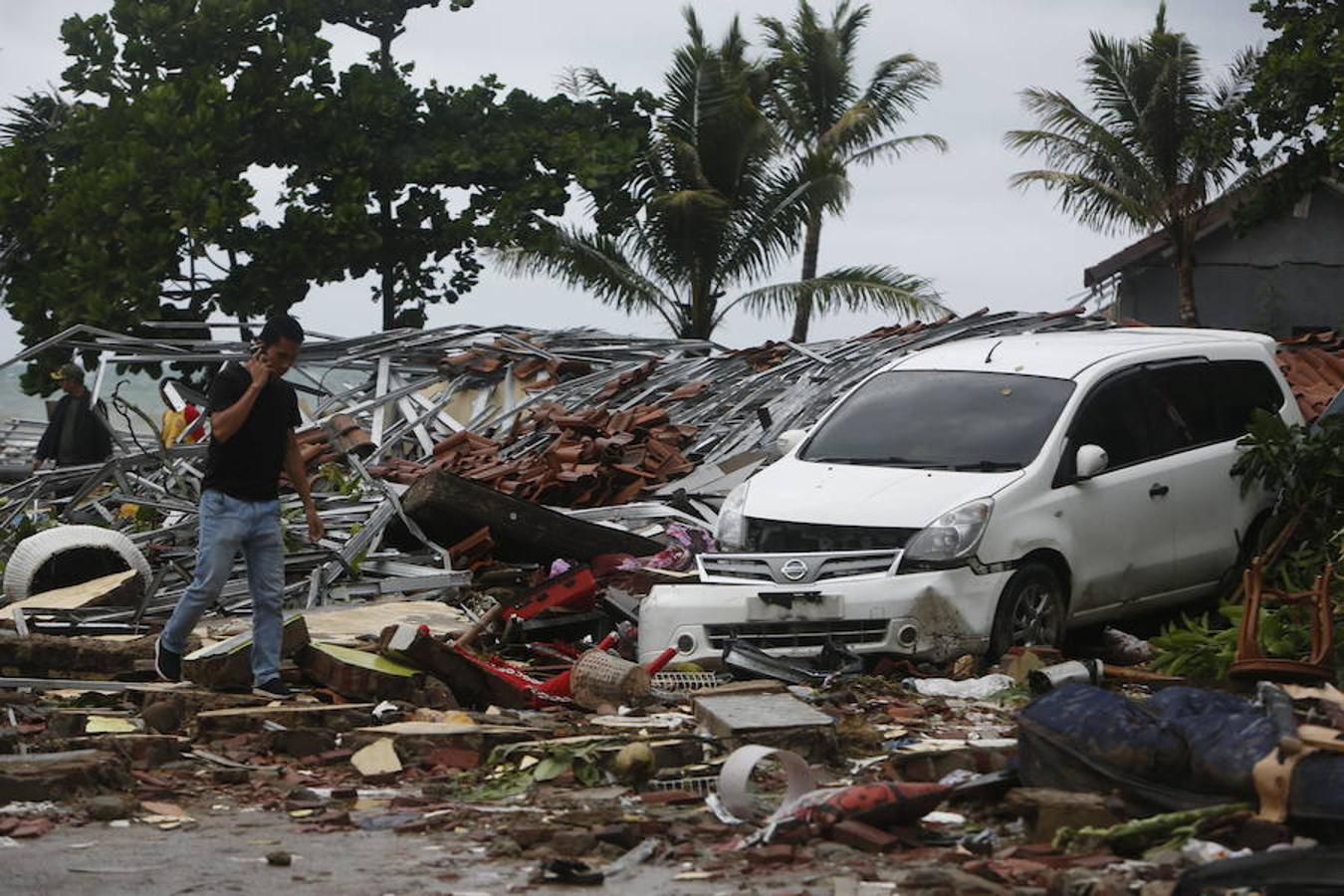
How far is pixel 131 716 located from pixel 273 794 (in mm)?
2135

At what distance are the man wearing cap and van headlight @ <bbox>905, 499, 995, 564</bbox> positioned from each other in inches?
376

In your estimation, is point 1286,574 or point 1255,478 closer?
point 1286,574

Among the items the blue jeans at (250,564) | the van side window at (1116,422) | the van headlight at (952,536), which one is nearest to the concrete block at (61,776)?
the blue jeans at (250,564)

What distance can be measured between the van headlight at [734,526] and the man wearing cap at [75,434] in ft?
26.8

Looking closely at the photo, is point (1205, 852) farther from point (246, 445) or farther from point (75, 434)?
point (75, 434)

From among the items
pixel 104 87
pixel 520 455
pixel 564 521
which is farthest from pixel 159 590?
pixel 104 87

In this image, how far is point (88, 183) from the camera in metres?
38.5

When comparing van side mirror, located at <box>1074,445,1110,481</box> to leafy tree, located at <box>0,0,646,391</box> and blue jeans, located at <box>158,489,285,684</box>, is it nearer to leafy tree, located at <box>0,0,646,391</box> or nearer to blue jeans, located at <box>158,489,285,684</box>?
blue jeans, located at <box>158,489,285,684</box>

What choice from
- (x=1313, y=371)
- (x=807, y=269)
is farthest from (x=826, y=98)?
(x=1313, y=371)

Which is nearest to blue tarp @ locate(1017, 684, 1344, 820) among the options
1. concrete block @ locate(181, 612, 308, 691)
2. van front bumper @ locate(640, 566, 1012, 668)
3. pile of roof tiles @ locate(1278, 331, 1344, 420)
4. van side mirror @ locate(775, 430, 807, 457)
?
van front bumper @ locate(640, 566, 1012, 668)

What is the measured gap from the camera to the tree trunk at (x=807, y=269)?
39.7 metres

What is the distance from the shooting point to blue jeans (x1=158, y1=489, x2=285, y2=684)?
999 cm

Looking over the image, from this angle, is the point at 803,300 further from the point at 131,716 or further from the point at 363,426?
the point at 131,716

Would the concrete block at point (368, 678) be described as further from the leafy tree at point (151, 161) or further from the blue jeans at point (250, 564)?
the leafy tree at point (151, 161)
